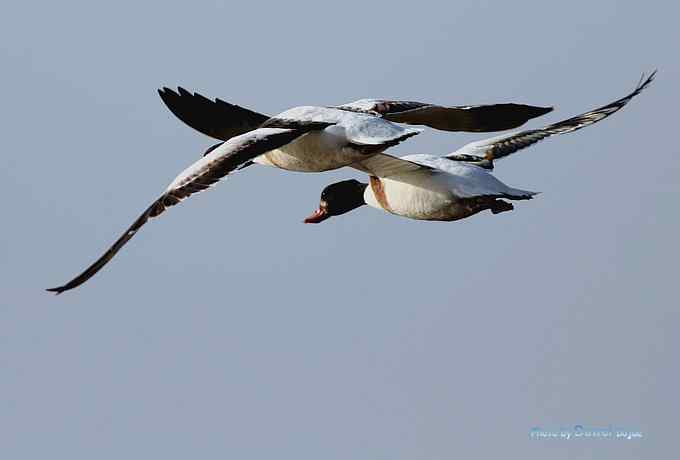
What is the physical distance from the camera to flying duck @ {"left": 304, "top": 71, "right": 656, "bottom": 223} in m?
17.4

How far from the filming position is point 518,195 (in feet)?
56.4

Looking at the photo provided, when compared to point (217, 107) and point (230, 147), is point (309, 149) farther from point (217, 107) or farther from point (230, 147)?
point (217, 107)

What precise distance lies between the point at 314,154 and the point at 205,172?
5.84 feet

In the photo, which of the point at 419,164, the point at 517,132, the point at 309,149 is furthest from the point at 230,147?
the point at 517,132

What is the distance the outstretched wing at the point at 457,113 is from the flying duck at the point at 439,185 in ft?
1.39

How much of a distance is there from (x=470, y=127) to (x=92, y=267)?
17.4 ft

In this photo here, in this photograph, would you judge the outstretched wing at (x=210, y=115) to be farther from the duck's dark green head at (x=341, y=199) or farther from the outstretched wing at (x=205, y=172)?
the outstretched wing at (x=205, y=172)

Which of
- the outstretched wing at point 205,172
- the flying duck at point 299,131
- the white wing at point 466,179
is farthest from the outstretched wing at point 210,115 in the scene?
the outstretched wing at point 205,172

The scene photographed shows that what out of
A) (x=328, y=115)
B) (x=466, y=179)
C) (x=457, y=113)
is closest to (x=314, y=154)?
(x=328, y=115)

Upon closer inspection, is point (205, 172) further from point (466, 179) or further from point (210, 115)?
point (210, 115)

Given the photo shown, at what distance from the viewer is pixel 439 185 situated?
17516mm

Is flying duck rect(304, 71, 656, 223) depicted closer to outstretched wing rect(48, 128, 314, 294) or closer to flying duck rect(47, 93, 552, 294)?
flying duck rect(47, 93, 552, 294)

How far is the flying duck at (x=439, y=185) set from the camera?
17.4 meters

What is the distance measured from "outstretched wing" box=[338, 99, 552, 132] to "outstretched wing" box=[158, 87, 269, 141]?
164cm
